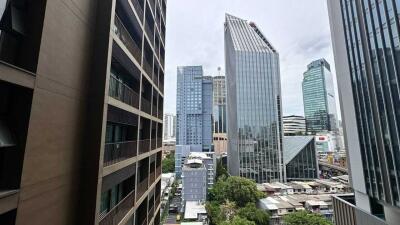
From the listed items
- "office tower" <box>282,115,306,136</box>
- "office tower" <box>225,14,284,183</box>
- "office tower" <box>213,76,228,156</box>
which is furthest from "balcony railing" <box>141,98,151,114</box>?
"office tower" <box>282,115,306,136</box>

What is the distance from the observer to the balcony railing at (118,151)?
7555 mm

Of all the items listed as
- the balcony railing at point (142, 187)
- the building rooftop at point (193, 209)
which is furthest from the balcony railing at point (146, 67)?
the building rooftop at point (193, 209)

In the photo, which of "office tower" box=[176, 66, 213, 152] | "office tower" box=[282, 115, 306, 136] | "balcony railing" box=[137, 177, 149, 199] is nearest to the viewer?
"balcony railing" box=[137, 177, 149, 199]

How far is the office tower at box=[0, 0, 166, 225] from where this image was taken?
4230 millimetres

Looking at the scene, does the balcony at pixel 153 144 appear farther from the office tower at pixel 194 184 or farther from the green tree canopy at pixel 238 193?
the office tower at pixel 194 184

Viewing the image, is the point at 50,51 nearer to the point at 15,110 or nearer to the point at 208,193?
the point at 15,110

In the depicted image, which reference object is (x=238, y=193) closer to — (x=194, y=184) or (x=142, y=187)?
(x=194, y=184)

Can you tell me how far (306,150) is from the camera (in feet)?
256

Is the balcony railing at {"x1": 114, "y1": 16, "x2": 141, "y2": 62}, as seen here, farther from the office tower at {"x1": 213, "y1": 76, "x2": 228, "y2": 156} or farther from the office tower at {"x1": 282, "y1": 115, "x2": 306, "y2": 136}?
the office tower at {"x1": 282, "y1": 115, "x2": 306, "y2": 136}

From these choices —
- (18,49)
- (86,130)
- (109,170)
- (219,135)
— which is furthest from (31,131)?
(219,135)

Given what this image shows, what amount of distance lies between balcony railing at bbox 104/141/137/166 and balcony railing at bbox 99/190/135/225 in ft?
5.45

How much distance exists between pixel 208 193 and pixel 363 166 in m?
42.2

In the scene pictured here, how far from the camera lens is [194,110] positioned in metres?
122

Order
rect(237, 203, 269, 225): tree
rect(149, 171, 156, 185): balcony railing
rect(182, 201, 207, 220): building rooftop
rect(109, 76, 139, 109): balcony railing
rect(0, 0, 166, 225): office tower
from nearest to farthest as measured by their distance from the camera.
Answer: rect(0, 0, 166, 225): office tower, rect(109, 76, 139, 109): balcony railing, rect(149, 171, 156, 185): balcony railing, rect(237, 203, 269, 225): tree, rect(182, 201, 207, 220): building rooftop
